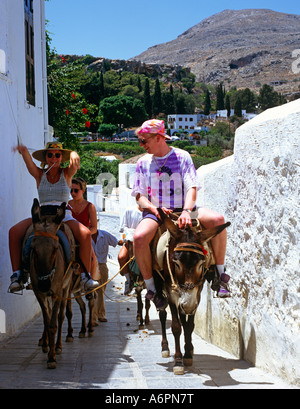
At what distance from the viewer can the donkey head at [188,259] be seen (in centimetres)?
484

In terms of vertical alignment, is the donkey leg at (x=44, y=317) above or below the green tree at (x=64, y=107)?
below

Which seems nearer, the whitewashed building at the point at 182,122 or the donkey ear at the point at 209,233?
the donkey ear at the point at 209,233

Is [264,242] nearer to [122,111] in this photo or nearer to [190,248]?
[190,248]

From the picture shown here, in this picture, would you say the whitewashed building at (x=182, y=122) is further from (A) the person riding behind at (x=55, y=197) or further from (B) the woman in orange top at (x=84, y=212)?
(A) the person riding behind at (x=55, y=197)

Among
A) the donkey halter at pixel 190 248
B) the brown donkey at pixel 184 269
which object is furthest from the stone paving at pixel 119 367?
the donkey halter at pixel 190 248

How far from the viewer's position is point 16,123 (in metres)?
7.51

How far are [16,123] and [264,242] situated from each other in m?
4.06

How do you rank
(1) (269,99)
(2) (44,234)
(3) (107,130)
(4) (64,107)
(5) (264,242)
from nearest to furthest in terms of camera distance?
(5) (264,242), (2) (44,234), (4) (64,107), (3) (107,130), (1) (269,99)

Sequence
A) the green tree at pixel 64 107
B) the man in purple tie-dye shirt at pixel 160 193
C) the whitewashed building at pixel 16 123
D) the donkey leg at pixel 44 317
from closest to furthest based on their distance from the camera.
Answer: the man in purple tie-dye shirt at pixel 160 193
the donkey leg at pixel 44 317
the whitewashed building at pixel 16 123
the green tree at pixel 64 107

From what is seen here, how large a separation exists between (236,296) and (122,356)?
4.48 ft

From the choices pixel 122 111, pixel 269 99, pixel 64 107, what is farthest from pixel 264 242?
pixel 269 99

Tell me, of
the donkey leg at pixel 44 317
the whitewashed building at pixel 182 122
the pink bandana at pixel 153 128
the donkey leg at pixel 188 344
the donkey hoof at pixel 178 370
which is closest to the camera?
the donkey hoof at pixel 178 370
